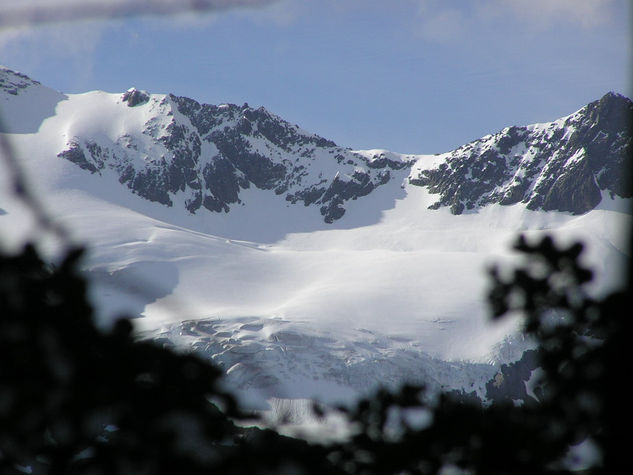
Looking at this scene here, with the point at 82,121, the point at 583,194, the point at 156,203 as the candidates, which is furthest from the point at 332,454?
the point at 82,121

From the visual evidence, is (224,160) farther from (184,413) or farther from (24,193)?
(24,193)

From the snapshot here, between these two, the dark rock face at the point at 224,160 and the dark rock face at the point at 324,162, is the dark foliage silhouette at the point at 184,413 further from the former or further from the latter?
the dark rock face at the point at 224,160

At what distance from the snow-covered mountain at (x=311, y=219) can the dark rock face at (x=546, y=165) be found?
486 mm

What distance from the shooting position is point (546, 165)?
156 m

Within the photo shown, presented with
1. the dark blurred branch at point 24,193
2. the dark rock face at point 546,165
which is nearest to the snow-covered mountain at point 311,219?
the dark rock face at point 546,165

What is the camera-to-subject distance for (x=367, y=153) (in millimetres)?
193000

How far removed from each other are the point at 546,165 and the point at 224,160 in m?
87.9

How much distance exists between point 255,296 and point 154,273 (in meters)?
16.7

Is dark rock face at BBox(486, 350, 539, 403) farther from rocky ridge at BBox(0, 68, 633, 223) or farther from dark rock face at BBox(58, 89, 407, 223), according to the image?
dark rock face at BBox(58, 89, 407, 223)

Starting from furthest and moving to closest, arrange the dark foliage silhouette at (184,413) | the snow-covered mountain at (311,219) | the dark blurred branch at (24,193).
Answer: the snow-covered mountain at (311,219) → the dark foliage silhouette at (184,413) → the dark blurred branch at (24,193)

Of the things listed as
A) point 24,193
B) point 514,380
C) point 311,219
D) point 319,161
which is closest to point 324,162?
point 319,161

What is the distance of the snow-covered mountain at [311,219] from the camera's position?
2936 inches

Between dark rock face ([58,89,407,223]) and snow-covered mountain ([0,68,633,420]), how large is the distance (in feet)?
1.84

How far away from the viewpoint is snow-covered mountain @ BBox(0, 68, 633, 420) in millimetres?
74562
